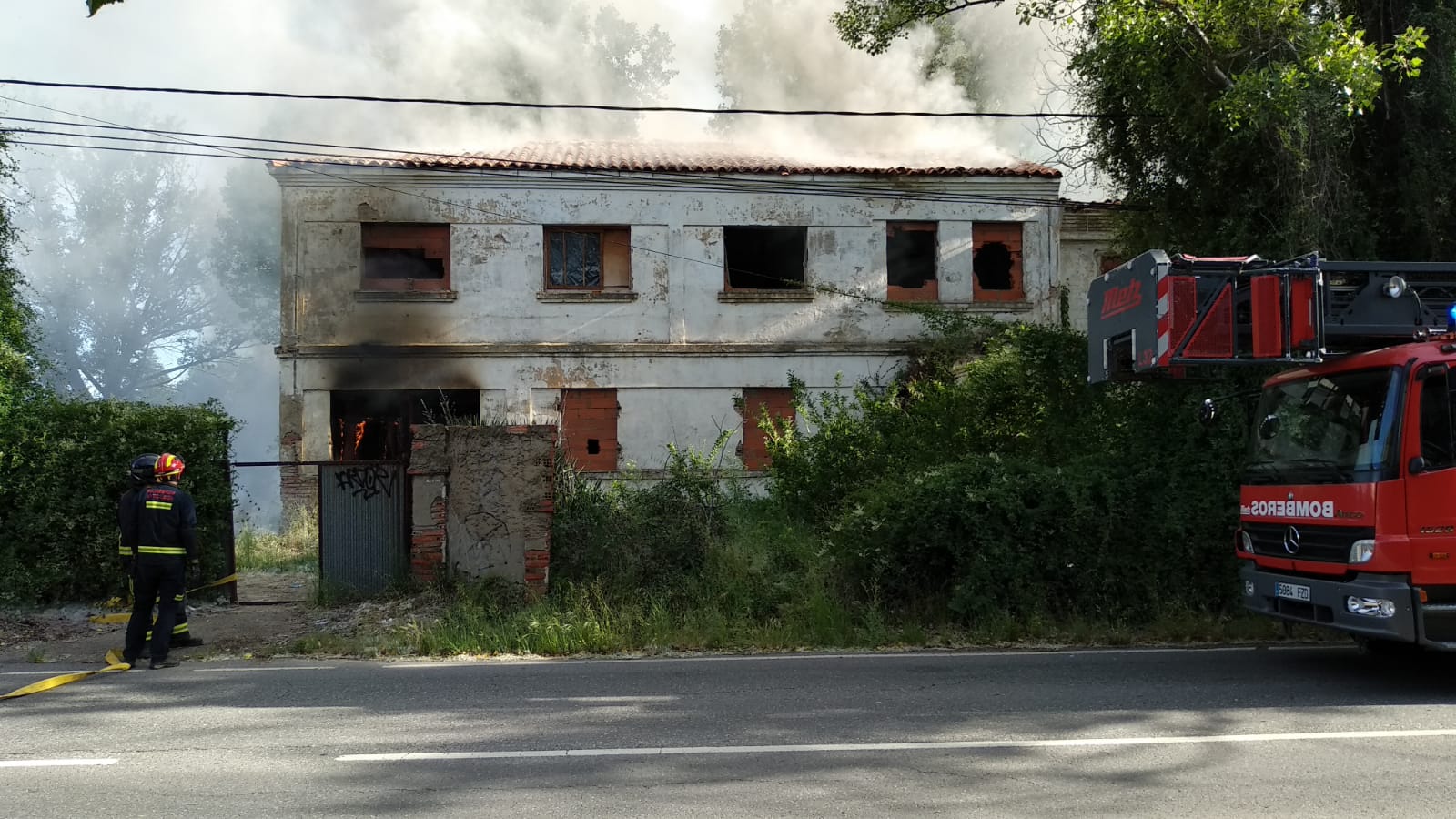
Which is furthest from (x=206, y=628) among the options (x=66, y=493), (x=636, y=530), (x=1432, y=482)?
(x=1432, y=482)

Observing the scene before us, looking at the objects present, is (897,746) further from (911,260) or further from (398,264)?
(398,264)

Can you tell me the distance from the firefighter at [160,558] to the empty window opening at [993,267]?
15.2m

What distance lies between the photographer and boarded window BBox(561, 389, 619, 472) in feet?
63.1

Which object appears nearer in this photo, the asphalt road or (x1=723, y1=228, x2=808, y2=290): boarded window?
the asphalt road

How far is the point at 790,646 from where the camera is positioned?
920cm

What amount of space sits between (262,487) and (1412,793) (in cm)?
5522

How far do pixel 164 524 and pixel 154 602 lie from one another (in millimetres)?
636

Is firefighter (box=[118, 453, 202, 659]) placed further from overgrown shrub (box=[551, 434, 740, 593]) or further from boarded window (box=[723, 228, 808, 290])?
boarded window (box=[723, 228, 808, 290])

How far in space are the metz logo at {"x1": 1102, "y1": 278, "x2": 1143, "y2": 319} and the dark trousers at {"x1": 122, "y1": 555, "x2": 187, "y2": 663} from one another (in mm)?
8033

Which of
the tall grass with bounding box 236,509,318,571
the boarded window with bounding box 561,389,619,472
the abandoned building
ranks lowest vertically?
the tall grass with bounding box 236,509,318,571

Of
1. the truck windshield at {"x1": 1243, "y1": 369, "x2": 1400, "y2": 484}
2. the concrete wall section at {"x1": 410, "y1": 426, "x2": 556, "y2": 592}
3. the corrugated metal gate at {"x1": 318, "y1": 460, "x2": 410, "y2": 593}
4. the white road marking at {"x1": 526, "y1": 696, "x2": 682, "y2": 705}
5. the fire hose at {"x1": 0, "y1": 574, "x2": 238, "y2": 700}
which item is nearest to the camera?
the white road marking at {"x1": 526, "y1": 696, "x2": 682, "y2": 705}

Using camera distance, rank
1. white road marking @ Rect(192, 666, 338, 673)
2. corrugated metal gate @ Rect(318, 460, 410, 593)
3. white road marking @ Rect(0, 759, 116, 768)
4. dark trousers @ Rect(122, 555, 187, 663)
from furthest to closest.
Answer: corrugated metal gate @ Rect(318, 460, 410, 593) → dark trousers @ Rect(122, 555, 187, 663) → white road marking @ Rect(192, 666, 338, 673) → white road marking @ Rect(0, 759, 116, 768)

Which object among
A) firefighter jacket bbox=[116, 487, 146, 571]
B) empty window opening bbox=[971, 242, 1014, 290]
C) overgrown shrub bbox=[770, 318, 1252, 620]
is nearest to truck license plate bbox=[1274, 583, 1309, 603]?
overgrown shrub bbox=[770, 318, 1252, 620]

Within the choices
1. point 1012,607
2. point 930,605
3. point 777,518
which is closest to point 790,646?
point 930,605
